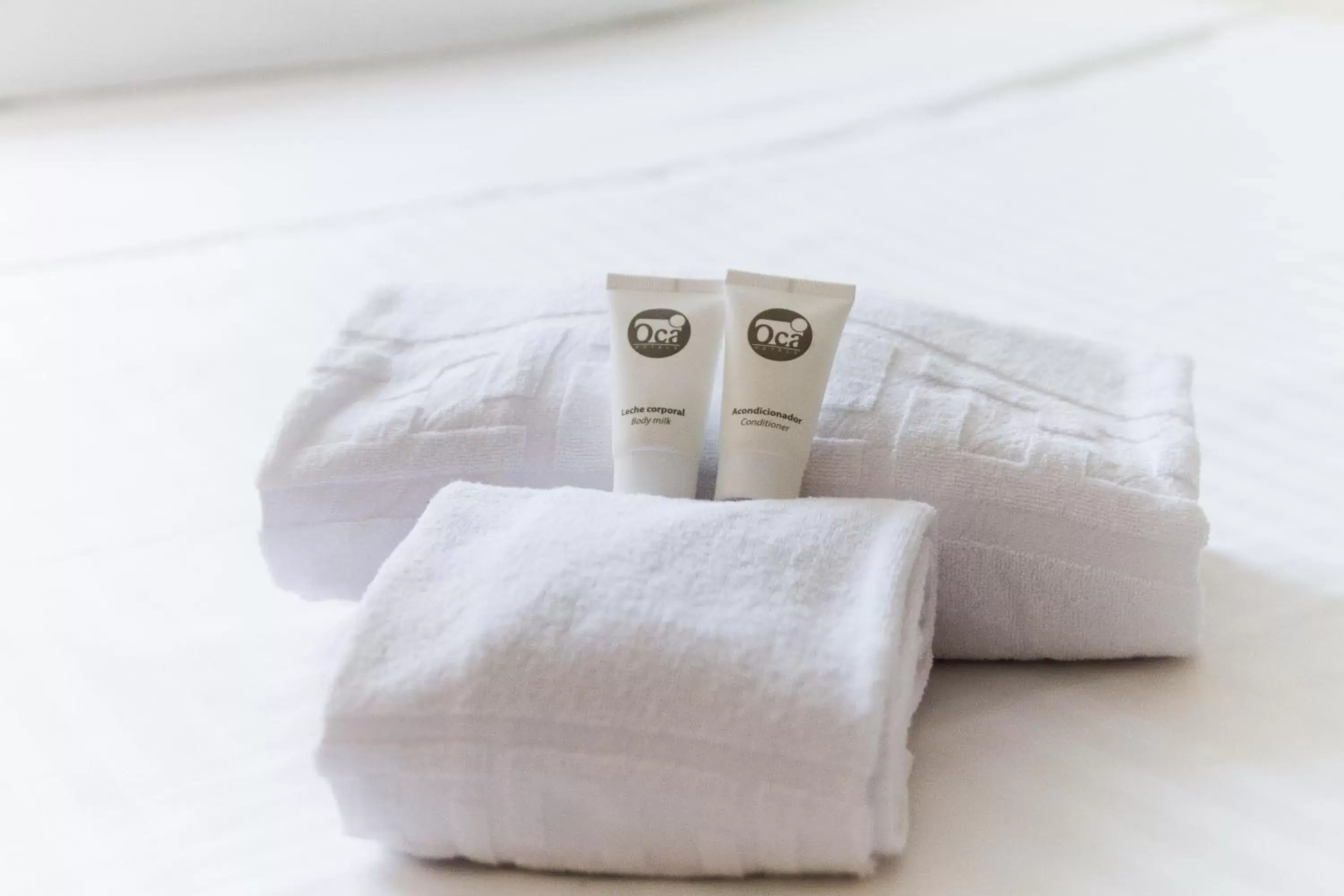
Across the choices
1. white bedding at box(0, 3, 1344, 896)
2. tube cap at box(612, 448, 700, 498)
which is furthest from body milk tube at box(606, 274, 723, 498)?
white bedding at box(0, 3, 1344, 896)

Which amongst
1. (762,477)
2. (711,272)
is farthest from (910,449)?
(711,272)

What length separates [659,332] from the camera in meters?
0.59

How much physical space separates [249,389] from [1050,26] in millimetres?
992

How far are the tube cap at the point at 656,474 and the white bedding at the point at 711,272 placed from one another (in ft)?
0.48

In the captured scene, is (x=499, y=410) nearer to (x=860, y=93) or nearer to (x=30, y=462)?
(x=30, y=462)

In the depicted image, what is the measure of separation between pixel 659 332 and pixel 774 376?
56 millimetres

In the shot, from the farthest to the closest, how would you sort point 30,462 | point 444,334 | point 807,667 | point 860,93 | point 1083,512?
point 860,93
point 30,462
point 444,334
point 1083,512
point 807,667

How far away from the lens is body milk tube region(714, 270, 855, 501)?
565 mm

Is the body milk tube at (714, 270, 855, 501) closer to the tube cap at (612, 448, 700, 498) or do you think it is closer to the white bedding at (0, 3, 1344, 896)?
the tube cap at (612, 448, 700, 498)

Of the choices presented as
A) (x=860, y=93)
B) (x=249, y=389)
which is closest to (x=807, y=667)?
(x=249, y=389)

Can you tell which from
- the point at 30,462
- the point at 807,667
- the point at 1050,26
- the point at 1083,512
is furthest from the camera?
the point at 1050,26

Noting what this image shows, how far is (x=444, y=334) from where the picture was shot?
2.27 feet

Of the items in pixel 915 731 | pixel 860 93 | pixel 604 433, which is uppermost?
pixel 860 93

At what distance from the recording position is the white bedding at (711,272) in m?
0.53
